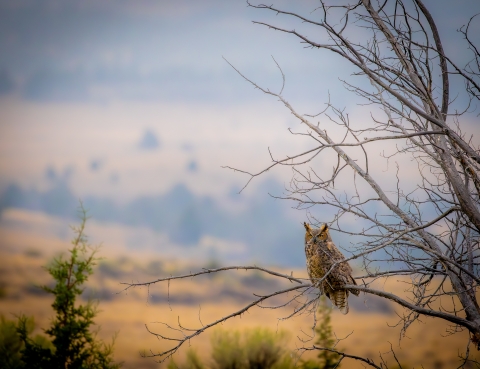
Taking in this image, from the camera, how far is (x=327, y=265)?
548 centimetres

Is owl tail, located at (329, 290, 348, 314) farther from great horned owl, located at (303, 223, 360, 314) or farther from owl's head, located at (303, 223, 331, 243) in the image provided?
owl's head, located at (303, 223, 331, 243)

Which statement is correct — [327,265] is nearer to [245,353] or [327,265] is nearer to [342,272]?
[342,272]

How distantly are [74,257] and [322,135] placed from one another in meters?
6.25

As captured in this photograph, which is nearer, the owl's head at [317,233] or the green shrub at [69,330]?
the owl's head at [317,233]

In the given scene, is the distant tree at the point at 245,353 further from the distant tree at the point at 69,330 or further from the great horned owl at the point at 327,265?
the great horned owl at the point at 327,265

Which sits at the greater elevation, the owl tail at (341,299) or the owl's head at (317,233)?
the owl's head at (317,233)

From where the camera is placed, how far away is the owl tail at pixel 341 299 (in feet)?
18.1

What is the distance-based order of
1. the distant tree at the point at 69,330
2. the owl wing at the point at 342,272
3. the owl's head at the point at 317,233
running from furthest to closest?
the distant tree at the point at 69,330
the owl's head at the point at 317,233
the owl wing at the point at 342,272

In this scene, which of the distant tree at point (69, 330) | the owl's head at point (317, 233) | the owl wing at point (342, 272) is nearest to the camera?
the owl wing at point (342, 272)

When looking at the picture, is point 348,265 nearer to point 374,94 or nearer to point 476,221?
point 476,221

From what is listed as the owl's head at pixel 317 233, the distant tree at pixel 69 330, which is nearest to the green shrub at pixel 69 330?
the distant tree at pixel 69 330

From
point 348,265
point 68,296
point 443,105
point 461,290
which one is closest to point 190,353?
point 68,296

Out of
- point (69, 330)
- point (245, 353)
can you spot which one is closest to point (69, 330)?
point (69, 330)

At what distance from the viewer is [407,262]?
5.50m
